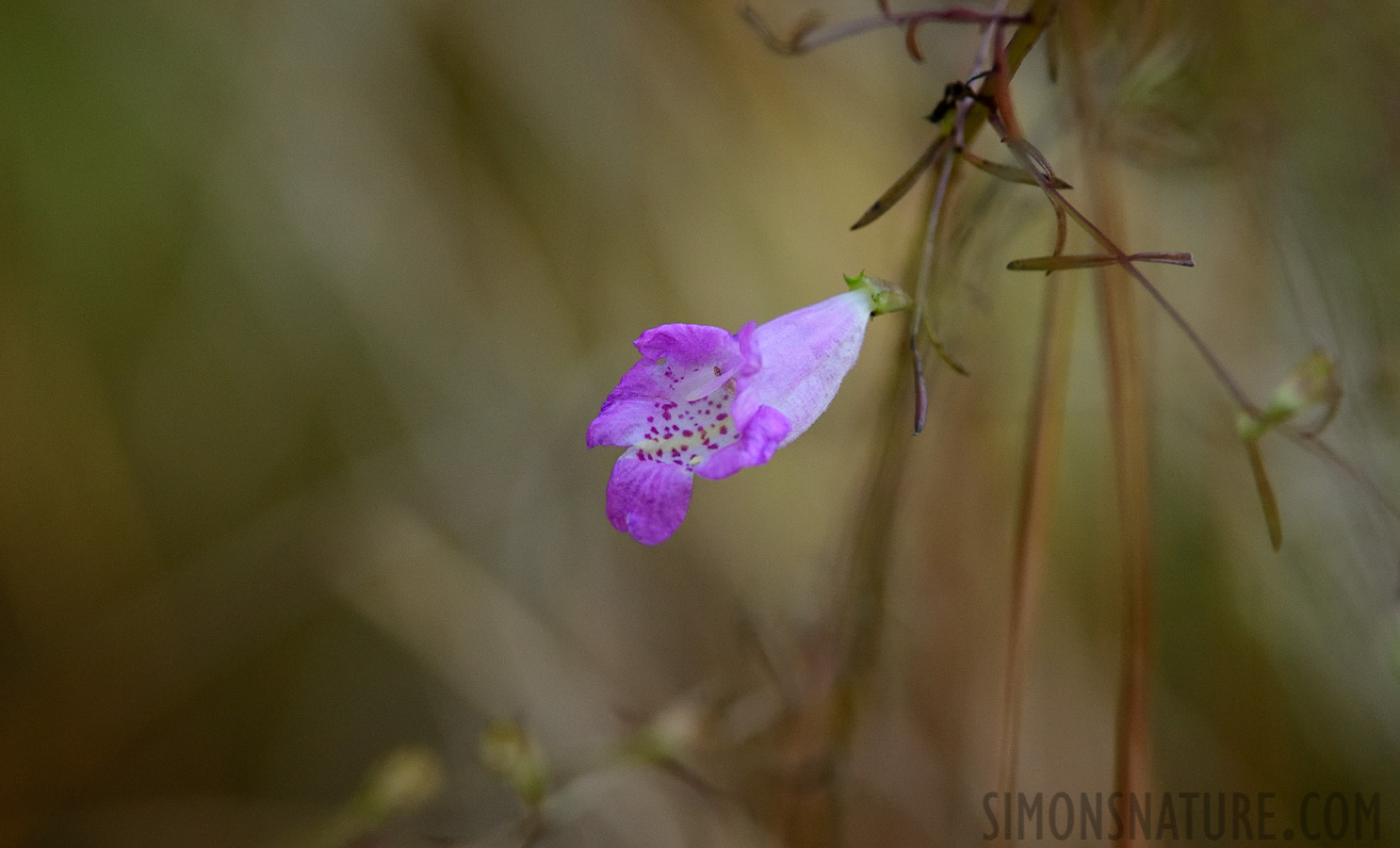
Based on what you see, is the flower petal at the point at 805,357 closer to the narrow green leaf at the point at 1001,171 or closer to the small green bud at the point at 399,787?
the narrow green leaf at the point at 1001,171

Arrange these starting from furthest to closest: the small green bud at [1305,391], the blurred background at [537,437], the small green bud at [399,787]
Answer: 1. the blurred background at [537,437]
2. the small green bud at [399,787]
3. the small green bud at [1305,391]

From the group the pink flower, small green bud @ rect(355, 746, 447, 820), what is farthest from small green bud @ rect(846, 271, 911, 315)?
small green bud @ rect(355, 746, 447, 820)

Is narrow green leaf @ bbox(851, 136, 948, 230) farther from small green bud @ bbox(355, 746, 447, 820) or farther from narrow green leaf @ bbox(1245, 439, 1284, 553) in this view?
small green bud @ bbox(355, 746, 447, 820)

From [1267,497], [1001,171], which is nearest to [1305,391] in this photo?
[1267,497]

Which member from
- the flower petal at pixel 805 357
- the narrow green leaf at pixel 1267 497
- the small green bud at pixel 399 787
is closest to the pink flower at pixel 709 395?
the flower petal at pixel 805 357

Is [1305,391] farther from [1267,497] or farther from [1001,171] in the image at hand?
[1001,171]

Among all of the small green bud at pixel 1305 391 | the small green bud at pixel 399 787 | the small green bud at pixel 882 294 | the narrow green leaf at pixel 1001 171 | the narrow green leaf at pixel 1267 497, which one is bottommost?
the small green bud at pixel 399 787
